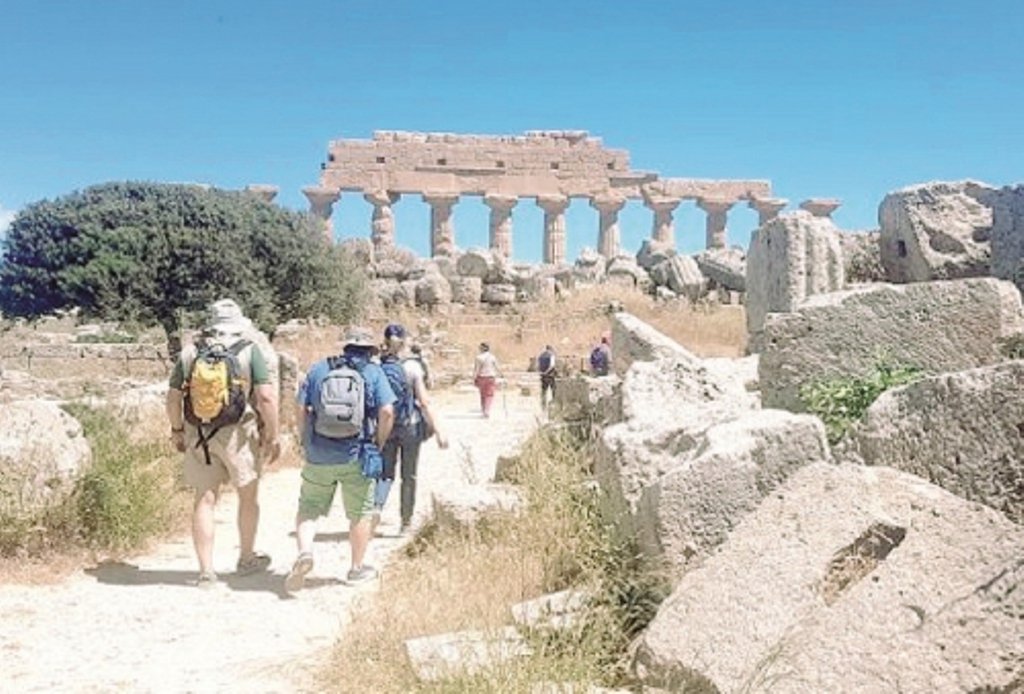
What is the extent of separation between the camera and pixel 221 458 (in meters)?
5.54

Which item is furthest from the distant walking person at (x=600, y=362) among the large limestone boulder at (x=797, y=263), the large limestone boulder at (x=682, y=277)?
the large limestone boulder at (x=682, y=277)

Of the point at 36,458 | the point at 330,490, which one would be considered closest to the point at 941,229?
the point at 330,490

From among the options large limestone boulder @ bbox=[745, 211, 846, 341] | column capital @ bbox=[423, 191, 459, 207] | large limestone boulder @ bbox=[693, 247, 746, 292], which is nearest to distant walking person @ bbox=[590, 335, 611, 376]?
large limestone boulder @ bbox=[745, 211, 846, 341]

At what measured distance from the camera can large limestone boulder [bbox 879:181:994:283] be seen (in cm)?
771

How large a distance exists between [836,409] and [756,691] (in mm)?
2421

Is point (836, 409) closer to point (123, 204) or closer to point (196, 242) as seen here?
point (196, 242)

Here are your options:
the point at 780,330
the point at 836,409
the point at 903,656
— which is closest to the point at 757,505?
the point at 903,656

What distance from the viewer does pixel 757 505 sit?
3814 mm

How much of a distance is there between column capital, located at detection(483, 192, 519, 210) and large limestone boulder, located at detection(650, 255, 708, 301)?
409 inches

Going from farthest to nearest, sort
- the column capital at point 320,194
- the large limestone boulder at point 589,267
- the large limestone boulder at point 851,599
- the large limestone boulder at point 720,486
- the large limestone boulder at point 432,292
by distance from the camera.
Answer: the column capital at point 320,194 → the large limestone boulder at point 589,267 → the large limestone boulder at point 432,292 → the large limestone boulder at point 720,486 → the large limestone boulder at point 851,599

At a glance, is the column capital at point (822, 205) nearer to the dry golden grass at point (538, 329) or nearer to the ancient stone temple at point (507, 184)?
the ancient stone temple at point (507, 184)

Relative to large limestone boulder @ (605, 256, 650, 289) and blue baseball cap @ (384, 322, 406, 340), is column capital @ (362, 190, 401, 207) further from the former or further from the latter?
blue baseball cap @ (384, 322, 406, 340)

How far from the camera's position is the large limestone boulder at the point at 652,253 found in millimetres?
32188

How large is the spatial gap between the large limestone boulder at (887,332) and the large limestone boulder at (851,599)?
74.4 inches
